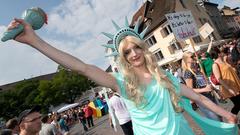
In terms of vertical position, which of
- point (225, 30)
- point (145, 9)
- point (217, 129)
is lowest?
point (217, 129)

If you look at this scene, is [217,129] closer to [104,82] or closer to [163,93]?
[163,93]

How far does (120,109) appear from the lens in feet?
28.2

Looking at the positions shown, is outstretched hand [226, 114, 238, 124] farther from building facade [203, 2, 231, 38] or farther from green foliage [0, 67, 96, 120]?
green foliage [0, 67, 96, 120]

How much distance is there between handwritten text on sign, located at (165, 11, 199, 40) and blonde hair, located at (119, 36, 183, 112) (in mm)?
7933

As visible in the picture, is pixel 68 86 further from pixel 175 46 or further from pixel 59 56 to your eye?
pixel 59 56

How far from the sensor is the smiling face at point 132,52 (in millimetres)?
3213

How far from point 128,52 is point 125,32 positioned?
0.23m

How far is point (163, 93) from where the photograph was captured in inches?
121

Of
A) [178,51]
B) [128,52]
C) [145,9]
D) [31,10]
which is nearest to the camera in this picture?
[31,10]

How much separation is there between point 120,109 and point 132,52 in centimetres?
551

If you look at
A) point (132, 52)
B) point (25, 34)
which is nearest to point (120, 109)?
point (132, 52)

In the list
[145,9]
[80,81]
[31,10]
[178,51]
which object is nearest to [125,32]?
[31,10]

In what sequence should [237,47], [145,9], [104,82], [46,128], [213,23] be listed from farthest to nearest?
[213,23], [145,9], [237,47], [46,128], [104,82]

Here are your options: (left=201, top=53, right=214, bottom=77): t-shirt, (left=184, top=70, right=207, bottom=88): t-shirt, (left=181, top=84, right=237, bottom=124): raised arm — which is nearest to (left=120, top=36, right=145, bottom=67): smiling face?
(left=181, top=84, right=237, bottom=124): raised arm
